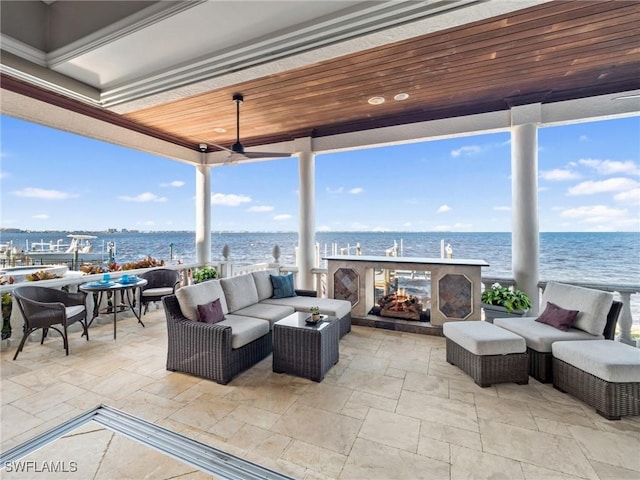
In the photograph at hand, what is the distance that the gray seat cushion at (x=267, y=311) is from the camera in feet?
11.8

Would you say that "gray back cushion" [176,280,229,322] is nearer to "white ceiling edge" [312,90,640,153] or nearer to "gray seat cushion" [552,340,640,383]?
"white ceiling edge" [312,90,640,153]

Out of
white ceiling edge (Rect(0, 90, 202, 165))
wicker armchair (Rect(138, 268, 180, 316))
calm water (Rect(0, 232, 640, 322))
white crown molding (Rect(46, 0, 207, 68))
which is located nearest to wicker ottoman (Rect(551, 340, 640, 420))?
white crown molding (Rect(46, 0, 207, 68))

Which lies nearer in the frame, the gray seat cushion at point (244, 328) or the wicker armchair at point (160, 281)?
the gray seat cushion at point (244, 328)

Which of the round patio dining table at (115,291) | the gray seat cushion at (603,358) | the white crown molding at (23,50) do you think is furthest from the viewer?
the round patio dining table at (115,291)

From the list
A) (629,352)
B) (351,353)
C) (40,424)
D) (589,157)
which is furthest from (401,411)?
(589,157)

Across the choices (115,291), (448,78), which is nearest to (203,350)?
(115,291)

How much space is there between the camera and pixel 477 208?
18953 millimetres

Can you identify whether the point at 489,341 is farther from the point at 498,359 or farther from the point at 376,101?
the point at 376,101

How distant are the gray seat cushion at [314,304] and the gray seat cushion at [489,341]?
155 cm

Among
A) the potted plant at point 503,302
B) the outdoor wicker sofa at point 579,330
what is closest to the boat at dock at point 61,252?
the potted plant at point 503,302

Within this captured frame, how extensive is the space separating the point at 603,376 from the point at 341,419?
2156 millimetres

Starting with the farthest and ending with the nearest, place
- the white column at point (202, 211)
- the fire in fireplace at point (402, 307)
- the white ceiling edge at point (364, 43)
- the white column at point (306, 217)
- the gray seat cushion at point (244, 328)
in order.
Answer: the white column at point (202, 211), the white column at point (306, 217), the fire in fireplace at point (402, 307), the gray seat cushion at point (244, 328), the white ceiling edge at point (364, 43)

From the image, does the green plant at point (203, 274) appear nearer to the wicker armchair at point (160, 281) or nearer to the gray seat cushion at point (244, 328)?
the wicker armchair at point (160, 281)

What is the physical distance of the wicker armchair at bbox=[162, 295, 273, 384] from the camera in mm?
2799
